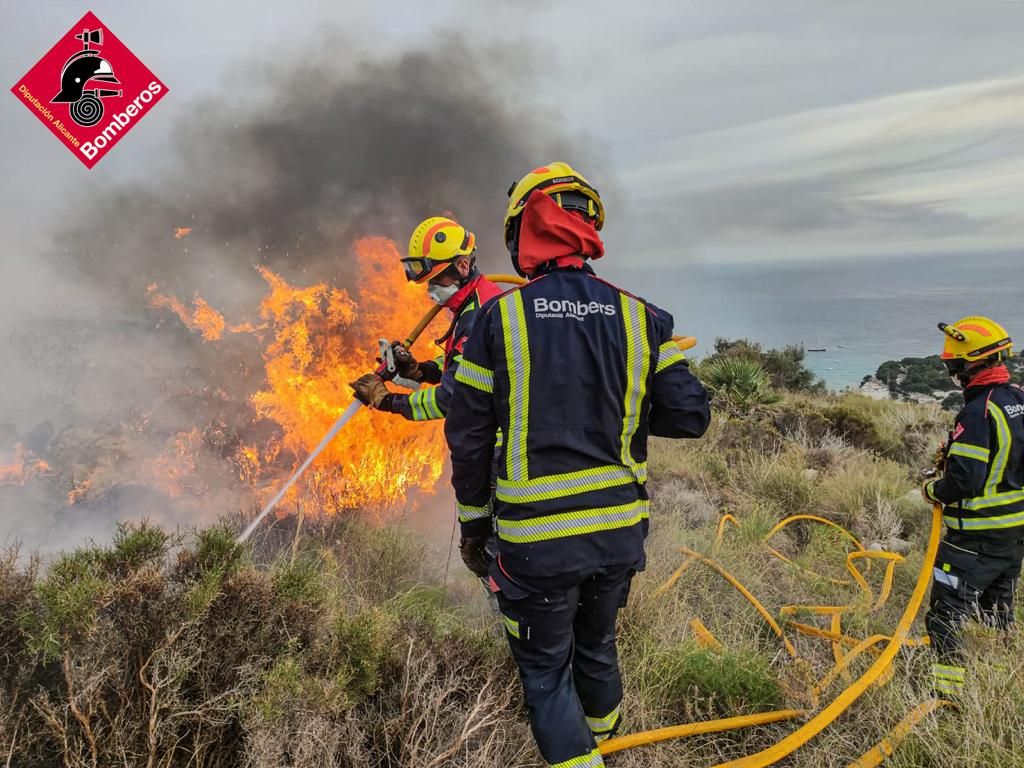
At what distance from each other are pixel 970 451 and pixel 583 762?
9.60 feet

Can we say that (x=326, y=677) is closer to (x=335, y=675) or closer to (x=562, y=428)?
(x=335, y=675)

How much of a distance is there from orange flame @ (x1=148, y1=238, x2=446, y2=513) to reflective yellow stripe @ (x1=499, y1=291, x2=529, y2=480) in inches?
142

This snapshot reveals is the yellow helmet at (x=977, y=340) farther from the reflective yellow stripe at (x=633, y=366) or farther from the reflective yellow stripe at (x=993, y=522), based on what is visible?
the reflective yellow stripe at (x=633, y=366)

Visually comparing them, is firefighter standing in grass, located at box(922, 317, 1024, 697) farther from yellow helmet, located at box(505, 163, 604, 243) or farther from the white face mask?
the white face mask

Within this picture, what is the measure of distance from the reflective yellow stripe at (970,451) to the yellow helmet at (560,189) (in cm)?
278

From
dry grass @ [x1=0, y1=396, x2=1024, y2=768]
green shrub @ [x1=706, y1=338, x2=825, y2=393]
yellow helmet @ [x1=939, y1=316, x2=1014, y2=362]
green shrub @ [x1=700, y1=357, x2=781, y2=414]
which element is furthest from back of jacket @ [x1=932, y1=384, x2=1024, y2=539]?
green shrub @ [x1=706, y1=338, x2=825, y2=393]

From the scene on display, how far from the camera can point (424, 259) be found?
3689 mm

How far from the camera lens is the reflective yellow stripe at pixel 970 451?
3316 mm

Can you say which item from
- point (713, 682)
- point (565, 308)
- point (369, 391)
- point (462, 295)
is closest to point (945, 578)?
point (713, 682)

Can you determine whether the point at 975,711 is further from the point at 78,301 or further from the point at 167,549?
the point at 78,301

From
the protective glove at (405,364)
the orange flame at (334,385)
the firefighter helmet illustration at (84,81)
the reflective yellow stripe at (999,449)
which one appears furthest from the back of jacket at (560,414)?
the firefighter helmet illustration at (84,81)

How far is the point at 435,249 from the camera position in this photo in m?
3.65

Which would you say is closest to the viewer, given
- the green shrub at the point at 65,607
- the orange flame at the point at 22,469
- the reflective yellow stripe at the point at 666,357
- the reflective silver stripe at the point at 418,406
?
the green shrub at the point at 65,607

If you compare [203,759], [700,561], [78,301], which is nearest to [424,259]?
[203,759]
